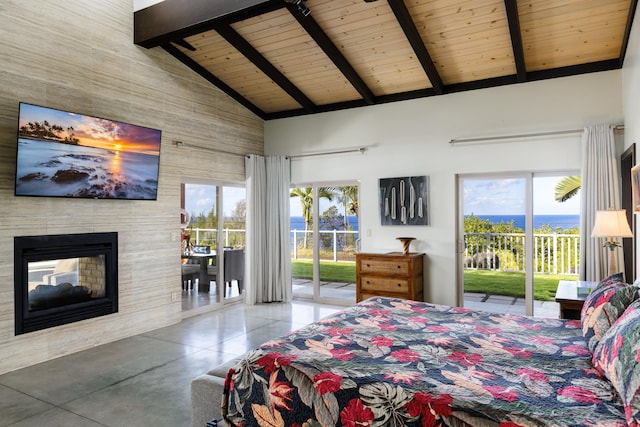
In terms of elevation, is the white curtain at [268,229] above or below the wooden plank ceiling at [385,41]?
below

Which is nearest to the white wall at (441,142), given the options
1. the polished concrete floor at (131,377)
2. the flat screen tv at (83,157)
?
the polished concrete floor at (131,377)

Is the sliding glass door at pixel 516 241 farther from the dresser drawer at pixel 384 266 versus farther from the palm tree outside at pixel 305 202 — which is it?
the palm tree outside at pixel 305 202

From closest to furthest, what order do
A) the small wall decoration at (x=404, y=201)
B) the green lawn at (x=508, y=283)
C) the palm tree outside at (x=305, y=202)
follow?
1. the green lawn at (x=508, y=283)
2. the small wall decoration at (x=404, y=201)
3. the palm tree outside at (x=305, y=202)

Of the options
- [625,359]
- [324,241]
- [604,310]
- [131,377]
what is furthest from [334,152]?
[625,359]

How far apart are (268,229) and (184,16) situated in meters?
3.22

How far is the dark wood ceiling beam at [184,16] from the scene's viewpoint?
4055mm

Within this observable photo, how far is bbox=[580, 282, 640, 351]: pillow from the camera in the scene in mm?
2141

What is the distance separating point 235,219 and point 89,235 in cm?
231

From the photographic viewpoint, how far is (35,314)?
385 centimetres

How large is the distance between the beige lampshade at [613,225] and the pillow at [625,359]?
187cm

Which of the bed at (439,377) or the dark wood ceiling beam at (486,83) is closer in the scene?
the bed at (439,377)

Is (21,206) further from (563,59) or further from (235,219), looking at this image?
(563,59)

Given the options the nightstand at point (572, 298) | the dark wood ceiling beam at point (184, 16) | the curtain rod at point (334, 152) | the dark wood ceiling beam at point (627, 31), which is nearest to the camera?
the nightstand at point (572, 298)

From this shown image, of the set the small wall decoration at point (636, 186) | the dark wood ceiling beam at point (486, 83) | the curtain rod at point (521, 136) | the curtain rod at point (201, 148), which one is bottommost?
the small wall decoration at point (636, 186)
